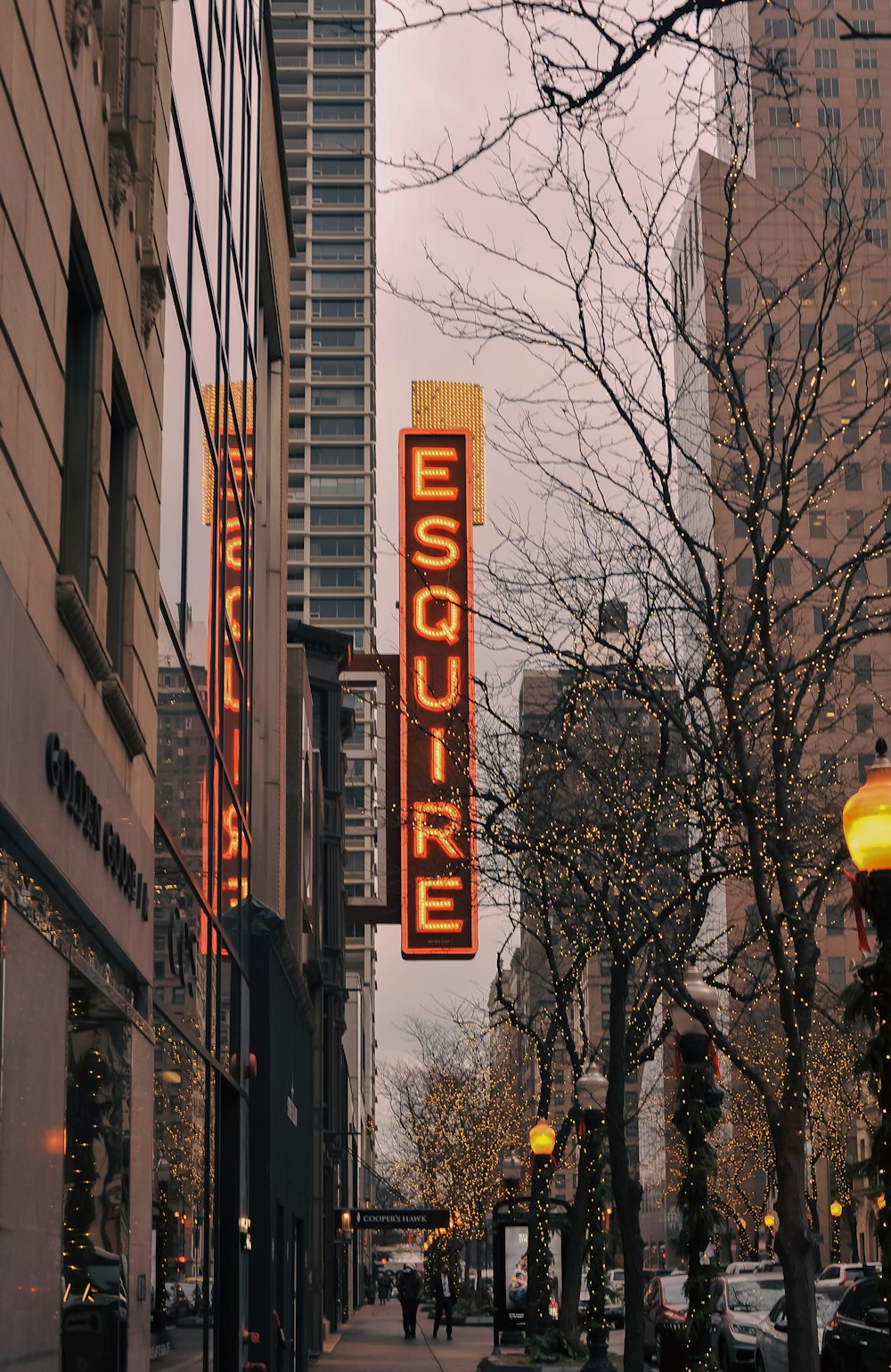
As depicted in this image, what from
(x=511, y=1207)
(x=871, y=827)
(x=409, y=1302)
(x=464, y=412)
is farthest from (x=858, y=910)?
(x=464, y=412)

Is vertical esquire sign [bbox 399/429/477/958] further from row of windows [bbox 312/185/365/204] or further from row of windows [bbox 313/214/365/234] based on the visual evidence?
row of windows [bbox 312/185/365/204]

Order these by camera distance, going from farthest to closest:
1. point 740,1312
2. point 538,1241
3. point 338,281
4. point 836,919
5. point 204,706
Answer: point 338,281
point 836,919
point 538,1241
point 740,1312
point 204,706

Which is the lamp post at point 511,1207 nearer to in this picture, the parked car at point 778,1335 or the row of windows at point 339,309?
the parked car at point 778,1335

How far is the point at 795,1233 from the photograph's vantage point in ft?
48.5

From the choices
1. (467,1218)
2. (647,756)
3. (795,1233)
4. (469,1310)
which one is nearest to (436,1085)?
(467,1218)

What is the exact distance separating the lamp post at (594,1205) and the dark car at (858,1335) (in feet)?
18.2

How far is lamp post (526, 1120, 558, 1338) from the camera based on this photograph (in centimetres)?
3347

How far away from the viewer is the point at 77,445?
9.82 m

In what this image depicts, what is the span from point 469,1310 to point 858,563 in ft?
195

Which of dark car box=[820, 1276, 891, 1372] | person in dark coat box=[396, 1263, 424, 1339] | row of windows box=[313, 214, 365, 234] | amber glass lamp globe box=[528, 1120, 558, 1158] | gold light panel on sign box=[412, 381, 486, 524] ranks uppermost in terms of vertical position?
row of windows box=[313, 214, 365, 234]

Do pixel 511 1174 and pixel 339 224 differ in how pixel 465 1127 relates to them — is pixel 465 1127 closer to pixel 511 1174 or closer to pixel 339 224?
pixel 511 1174

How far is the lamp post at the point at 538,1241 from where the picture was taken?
33469 millimetres

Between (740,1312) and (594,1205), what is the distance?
22.2 ft

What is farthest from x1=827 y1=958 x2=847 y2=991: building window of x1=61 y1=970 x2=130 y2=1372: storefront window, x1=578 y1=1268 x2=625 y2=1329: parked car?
x1=61 y1=970 x2=130 y2=1372: storefront window
